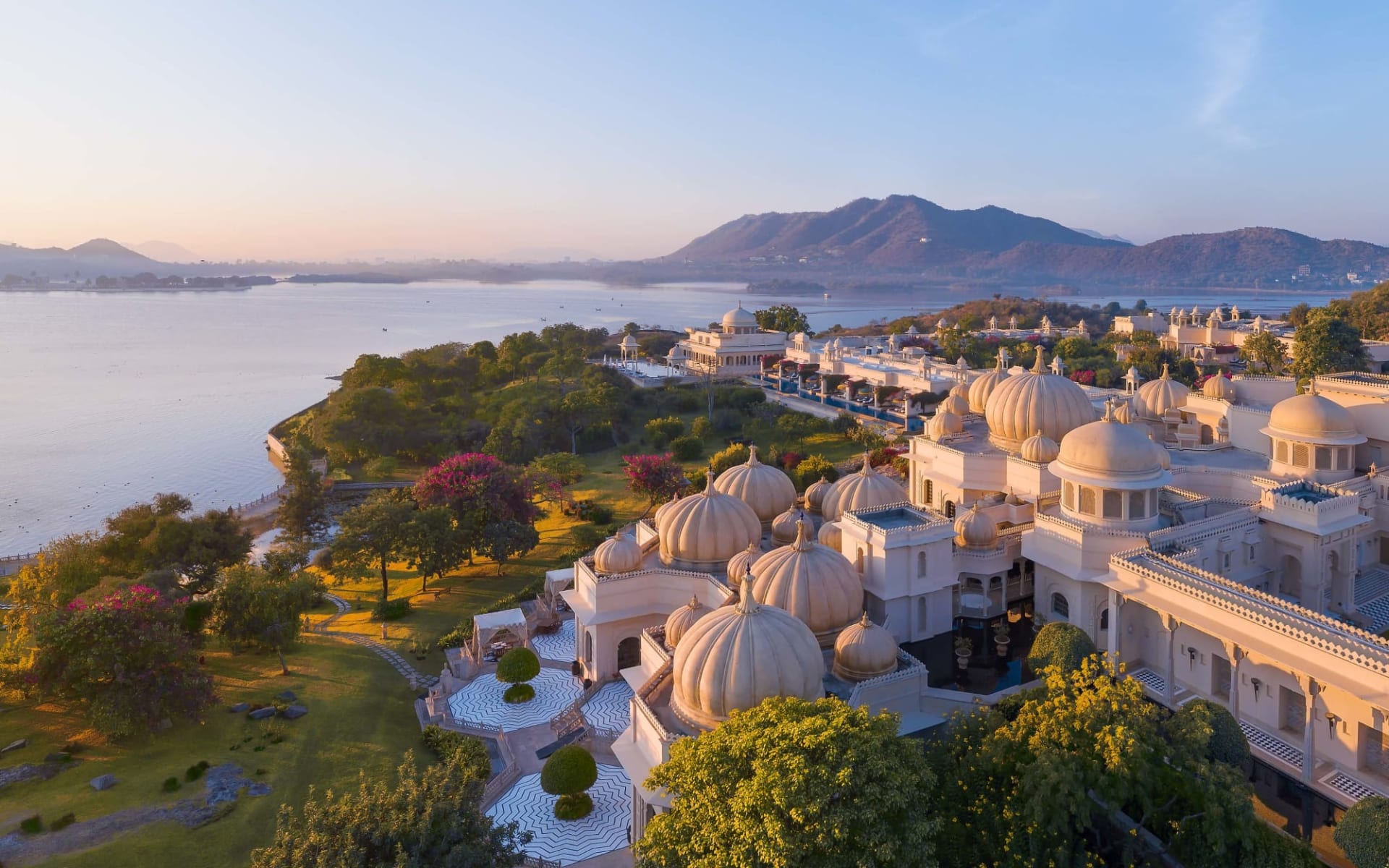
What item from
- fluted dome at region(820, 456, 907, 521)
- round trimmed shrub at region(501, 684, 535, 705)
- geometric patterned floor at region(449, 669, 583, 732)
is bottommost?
geometric patterned floor at region(449, 669, 583, 732)

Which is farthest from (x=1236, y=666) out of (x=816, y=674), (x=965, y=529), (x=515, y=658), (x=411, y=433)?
(x=411, y=433)

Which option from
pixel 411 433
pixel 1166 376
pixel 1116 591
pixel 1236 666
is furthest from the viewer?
pixel 411 433

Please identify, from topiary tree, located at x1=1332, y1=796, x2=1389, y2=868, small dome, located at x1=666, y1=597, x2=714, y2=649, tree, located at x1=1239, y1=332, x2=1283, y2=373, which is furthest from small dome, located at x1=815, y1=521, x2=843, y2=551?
tree, located at x1=1239, y1=332, x2=1283, y2=373

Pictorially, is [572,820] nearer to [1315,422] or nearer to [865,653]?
[865,653]

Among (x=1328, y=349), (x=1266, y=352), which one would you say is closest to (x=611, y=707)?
(x=1328, y=349)

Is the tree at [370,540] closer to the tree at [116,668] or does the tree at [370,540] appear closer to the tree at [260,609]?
the tree at [260,609]

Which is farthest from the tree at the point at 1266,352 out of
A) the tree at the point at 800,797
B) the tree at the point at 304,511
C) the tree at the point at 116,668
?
the tree at the point at 116,668

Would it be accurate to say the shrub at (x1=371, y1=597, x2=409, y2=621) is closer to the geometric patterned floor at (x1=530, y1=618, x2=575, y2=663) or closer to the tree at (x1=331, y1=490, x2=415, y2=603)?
the tree at (x1=331, y1=490, x2=415, y2=603)

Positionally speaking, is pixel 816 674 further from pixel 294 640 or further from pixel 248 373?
pixel 248 373
